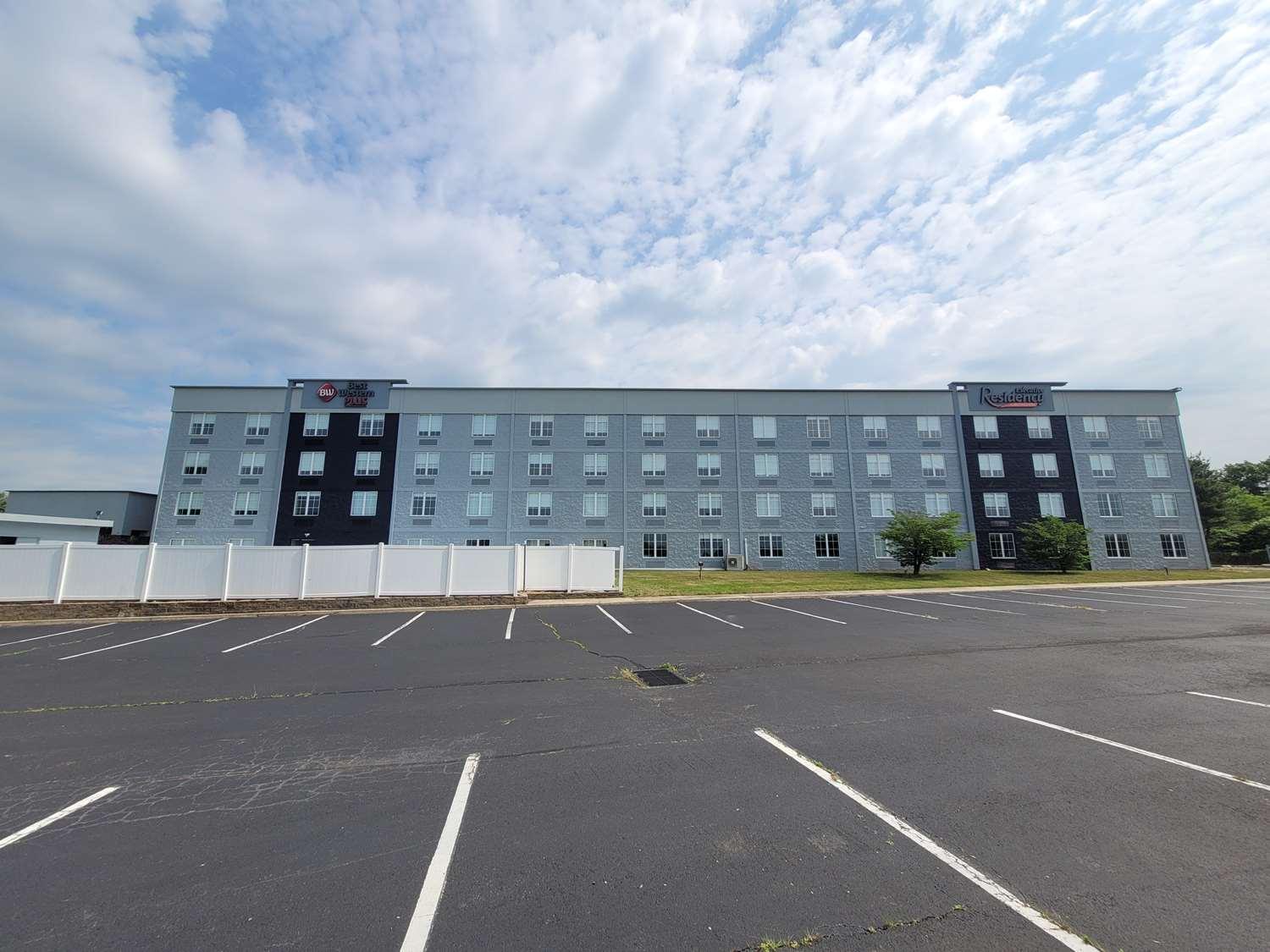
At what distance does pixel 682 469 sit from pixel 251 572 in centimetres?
2784

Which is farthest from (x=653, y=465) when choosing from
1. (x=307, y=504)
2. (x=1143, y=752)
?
(x=1143, y=752)

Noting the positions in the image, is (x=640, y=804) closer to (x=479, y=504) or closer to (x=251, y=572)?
(x=251, y=572)

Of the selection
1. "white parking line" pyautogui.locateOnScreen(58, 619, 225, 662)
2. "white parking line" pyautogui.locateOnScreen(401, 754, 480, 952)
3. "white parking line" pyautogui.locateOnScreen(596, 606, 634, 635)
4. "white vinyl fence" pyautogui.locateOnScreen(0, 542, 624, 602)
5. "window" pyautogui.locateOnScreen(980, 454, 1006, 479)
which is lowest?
"white parking line" pyautogui.locateOnScreen(401, 754, 480, 952)

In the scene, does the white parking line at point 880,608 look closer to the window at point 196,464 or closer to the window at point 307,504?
the window at point 307,504

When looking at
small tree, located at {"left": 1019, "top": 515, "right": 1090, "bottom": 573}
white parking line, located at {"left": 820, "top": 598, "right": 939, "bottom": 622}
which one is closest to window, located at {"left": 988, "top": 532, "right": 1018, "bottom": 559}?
small tree, located at {"left": 1019, "top": 515, "right": 1090, "bottom": 573}

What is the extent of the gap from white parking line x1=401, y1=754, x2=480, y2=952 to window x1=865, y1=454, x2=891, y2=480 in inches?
1584

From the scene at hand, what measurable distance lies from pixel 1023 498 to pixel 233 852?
4777cm

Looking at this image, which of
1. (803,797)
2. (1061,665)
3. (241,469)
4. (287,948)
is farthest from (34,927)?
(241,469)

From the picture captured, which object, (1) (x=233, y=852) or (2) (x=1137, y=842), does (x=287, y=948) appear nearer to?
(1) (x=233, y=852)

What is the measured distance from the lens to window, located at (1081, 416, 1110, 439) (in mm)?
40375

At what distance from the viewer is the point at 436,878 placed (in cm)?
330

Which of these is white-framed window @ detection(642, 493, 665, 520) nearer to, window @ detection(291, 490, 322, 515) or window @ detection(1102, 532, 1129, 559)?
window @ detection(291, 490, 322, 515)

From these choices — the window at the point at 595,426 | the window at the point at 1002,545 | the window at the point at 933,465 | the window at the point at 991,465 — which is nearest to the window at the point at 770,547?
the window at the point at 933,465

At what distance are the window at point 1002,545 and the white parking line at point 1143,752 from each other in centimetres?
3865
